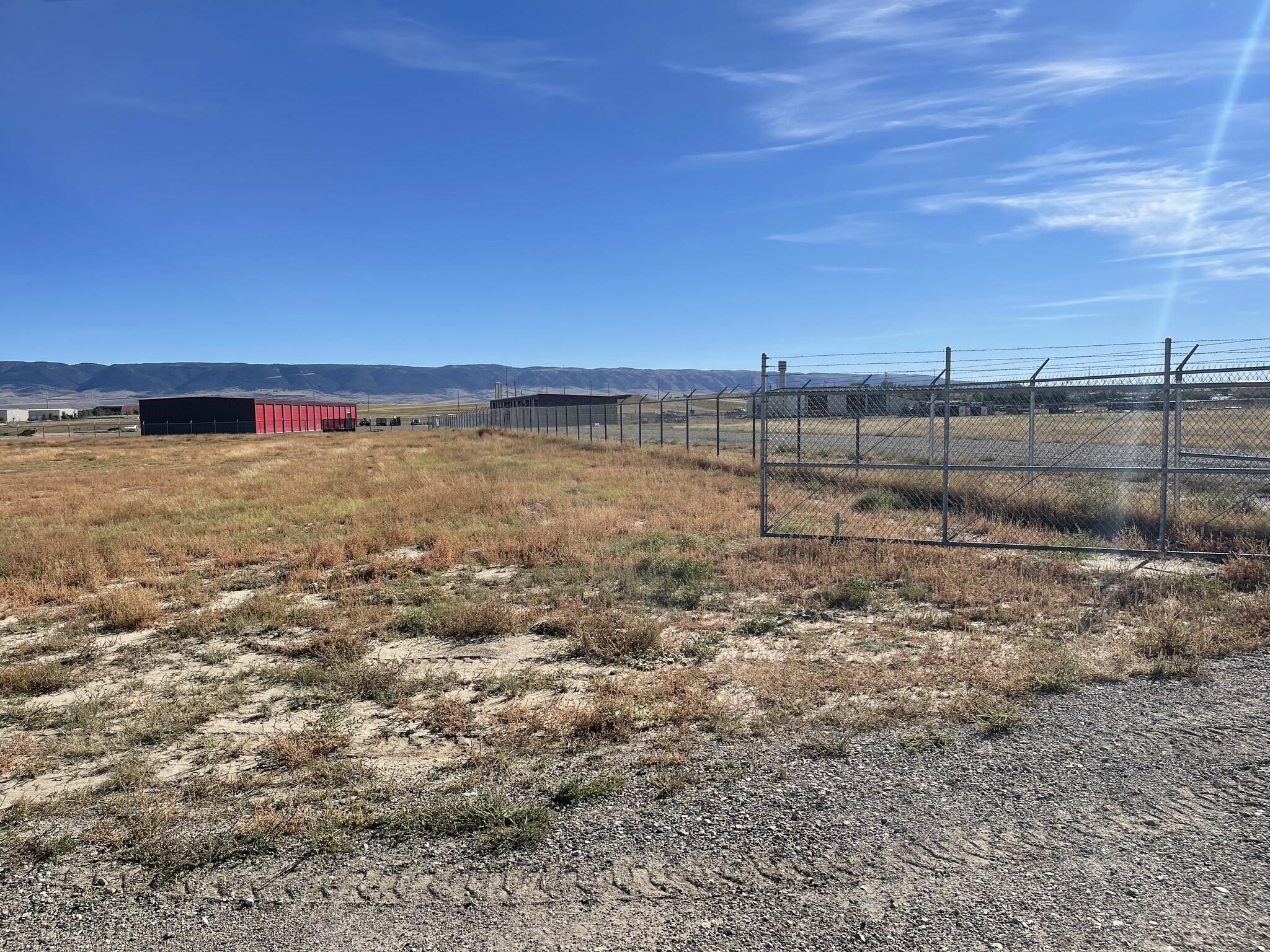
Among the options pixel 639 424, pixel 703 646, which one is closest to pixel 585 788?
pixel 703 646

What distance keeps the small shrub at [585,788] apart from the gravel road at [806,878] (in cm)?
10

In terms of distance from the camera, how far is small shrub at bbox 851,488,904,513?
564 inches

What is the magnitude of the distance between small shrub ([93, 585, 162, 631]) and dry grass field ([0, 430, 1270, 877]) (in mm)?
56

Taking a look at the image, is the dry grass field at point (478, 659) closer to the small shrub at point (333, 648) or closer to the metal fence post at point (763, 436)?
the small shrub at point (333, 648)

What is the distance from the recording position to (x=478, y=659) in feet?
23.2

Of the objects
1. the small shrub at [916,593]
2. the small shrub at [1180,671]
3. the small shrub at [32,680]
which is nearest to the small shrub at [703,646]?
the small shrub at [916,593]

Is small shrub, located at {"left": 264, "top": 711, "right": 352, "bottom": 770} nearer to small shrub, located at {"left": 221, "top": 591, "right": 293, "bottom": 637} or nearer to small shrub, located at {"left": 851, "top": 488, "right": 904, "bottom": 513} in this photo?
small shrub, located at {"left": 221, "top": 591, "right": 293, "bottom": 637}

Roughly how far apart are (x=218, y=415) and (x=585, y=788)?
84832mm

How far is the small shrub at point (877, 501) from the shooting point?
14336 millimetres

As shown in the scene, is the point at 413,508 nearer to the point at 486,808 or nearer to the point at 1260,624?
the point at 486,808

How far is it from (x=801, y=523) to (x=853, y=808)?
351 inches

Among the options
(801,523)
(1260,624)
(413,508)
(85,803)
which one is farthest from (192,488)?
(1260,624)

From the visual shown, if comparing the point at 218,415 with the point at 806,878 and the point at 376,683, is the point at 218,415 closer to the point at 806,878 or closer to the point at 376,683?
the point at 376,683

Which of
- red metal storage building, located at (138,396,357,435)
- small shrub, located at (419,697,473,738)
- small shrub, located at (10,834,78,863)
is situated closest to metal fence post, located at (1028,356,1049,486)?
small shrub, located at (419,697,473,738)
